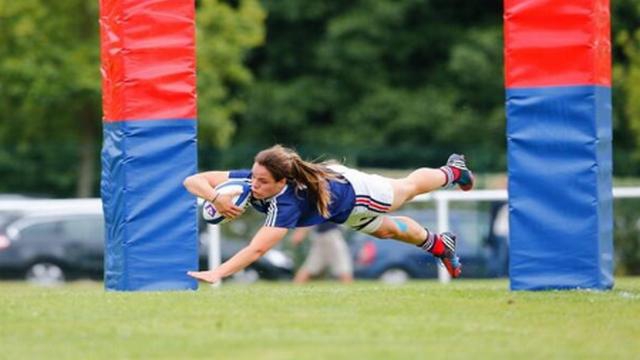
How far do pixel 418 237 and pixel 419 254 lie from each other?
42.3 ft

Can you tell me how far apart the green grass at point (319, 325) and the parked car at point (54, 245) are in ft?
42.3

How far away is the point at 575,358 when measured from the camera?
31.0ft

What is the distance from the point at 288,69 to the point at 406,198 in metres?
32.1

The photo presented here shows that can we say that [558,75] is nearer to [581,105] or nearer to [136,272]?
[581,105]

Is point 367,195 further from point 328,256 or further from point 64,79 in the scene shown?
point 64,79

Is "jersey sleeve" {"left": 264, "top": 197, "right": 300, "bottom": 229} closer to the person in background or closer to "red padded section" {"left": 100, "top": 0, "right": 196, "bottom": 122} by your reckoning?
"red padded section" {"left": 100, "top": 0, "right": 196, "bottom": 122}

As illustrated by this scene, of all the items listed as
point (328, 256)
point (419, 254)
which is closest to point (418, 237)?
point (328, 256)

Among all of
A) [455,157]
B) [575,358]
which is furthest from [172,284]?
[575,358]

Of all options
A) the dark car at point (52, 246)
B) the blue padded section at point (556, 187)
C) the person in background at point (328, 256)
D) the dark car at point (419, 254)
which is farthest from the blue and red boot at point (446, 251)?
the dark car at point (52, 246)

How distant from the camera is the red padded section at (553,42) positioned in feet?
42.1

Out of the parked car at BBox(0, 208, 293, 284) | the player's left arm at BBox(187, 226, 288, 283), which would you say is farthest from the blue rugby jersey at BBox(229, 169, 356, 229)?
the parked car at BBox(0, 208, 293, 284)

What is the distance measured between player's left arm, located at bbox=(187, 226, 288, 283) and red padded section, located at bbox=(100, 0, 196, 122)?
214cm

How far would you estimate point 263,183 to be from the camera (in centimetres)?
1196

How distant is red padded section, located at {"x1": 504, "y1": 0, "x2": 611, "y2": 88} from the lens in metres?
12.8
